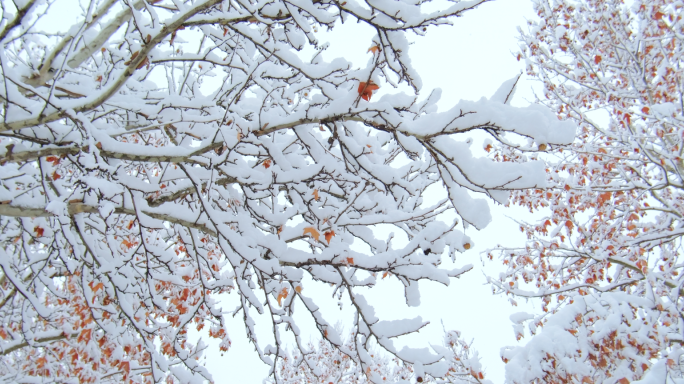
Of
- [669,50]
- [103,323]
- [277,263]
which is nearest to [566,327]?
[277,263]

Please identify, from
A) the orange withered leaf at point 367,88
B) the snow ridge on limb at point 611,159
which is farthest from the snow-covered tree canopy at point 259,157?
the snow ridge on limb at point 611,159

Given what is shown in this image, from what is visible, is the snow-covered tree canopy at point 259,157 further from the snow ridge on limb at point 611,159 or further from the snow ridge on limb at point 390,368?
the snow ridge on limb at point 611,159

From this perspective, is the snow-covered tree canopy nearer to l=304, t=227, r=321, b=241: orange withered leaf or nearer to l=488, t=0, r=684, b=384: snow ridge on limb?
l=304, t=227, r=321, b=241: orange withered leaf

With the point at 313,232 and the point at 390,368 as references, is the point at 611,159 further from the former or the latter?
the point at 390,368

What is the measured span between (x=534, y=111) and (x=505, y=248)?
4.92m

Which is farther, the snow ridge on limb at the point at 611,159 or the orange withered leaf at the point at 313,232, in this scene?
the snow ridge on limb at the point at 611,159

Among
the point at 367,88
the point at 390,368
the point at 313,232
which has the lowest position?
the point at 313,232

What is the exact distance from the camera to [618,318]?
111 inches

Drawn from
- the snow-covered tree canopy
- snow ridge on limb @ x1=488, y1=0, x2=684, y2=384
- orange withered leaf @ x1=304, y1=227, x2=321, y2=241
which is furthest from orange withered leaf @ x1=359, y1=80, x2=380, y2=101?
snow ridge on limb @ x1=488, y1=0, x2=684, y2=384

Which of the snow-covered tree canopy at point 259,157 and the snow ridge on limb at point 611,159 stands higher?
the snow ridge on limb at point 611,159

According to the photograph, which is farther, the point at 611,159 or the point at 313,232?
the point at 611,159

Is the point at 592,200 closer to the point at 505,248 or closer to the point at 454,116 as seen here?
the point at 505,248

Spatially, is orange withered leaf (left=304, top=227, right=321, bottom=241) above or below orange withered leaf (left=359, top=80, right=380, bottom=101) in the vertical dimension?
below

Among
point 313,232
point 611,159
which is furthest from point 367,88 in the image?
point 611,159
